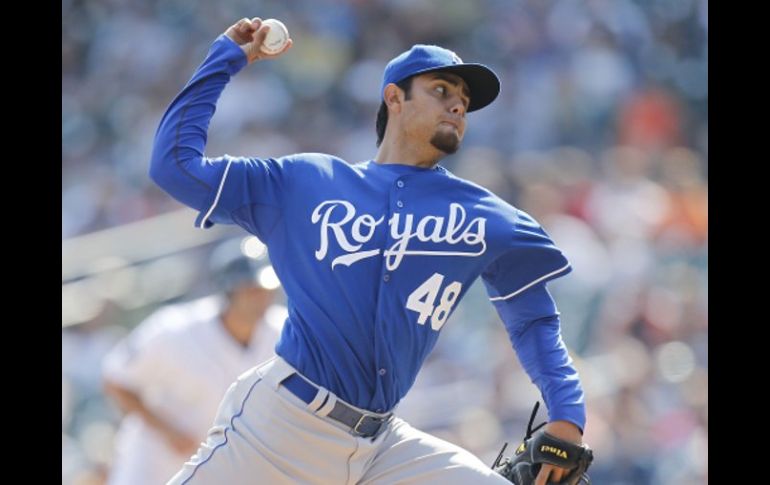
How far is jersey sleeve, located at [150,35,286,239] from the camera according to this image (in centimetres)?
396

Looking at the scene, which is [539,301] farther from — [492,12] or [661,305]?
[492,12]

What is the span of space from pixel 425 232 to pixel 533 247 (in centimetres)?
36

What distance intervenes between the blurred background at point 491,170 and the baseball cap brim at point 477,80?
141 inches

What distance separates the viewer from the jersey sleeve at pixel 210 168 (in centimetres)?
396

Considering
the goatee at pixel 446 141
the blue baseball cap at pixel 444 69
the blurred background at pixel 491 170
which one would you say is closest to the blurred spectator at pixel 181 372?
the blue baseball cap at pixel 444 69

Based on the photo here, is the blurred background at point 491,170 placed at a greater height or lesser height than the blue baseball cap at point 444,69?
lesser

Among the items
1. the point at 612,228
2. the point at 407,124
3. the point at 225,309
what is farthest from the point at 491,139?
the point at 407,124

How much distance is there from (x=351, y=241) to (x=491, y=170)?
5.67 metres

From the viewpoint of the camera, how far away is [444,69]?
14.4 feet

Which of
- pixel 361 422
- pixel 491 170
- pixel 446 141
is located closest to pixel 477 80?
pixel 446 141

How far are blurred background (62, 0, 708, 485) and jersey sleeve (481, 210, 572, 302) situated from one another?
369 centimetres

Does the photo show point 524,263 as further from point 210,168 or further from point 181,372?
point 181,372

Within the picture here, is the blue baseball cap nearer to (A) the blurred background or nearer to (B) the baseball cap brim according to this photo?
(B) the baseball cap brim

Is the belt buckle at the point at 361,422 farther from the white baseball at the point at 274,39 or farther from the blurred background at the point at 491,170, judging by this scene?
the blurred background at the point at 491,170
